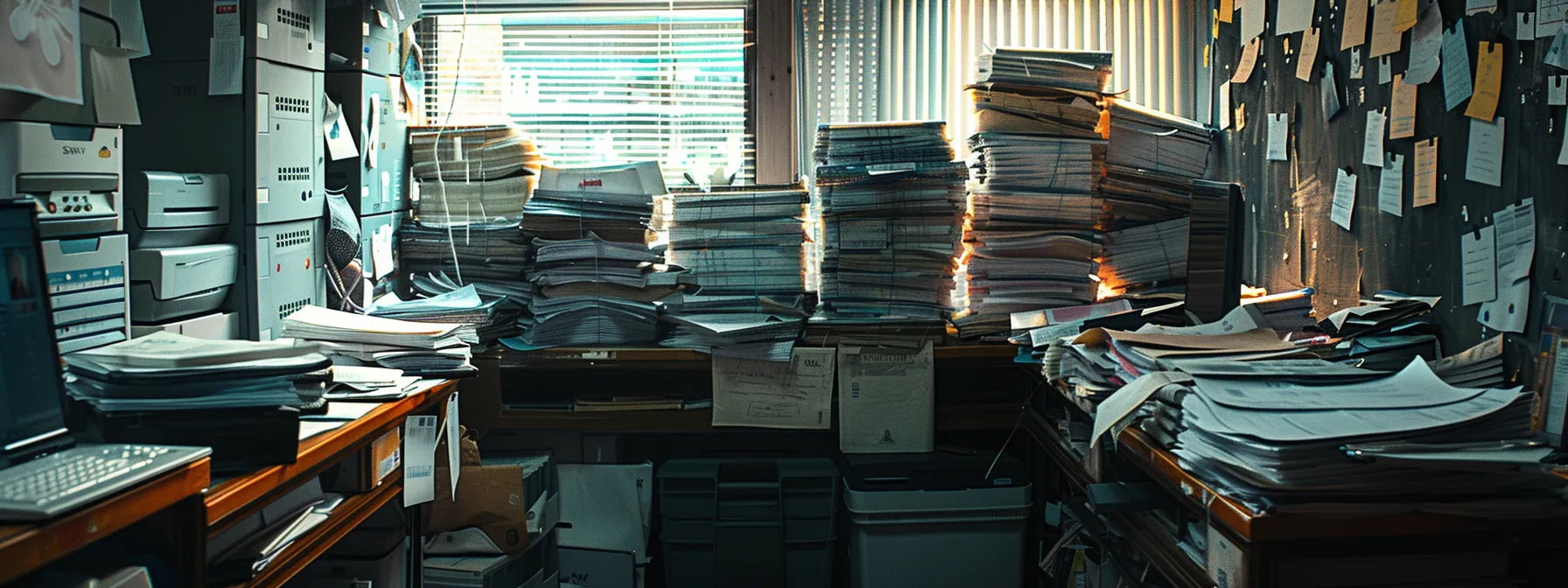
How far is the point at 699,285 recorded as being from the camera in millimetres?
3346

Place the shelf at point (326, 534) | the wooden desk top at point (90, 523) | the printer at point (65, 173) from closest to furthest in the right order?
the wooden desk top at point (90, 523) < the shelf at point (326, 534) < the printer at point (65, 173)

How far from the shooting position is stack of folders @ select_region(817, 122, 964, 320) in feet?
10.6

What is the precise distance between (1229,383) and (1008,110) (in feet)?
5.11

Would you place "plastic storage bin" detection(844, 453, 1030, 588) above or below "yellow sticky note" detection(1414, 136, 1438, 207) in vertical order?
below

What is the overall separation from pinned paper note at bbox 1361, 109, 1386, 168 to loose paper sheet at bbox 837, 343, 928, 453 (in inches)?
44.7

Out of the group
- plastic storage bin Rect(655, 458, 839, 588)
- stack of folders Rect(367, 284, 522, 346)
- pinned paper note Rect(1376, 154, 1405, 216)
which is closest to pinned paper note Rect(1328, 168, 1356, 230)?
pinned paper note Rect(1376, 154, 1405, 216)

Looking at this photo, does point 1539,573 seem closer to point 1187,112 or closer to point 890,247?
point 890,247

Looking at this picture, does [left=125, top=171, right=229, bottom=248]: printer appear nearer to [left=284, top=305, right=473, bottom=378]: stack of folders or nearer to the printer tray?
[left=284, top=305, right=473, bottom=378]: stack of folders

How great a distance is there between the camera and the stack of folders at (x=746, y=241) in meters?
3.31

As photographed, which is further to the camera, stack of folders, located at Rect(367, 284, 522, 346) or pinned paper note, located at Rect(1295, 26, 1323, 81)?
stack of folders, located at Rect(367, 284, 522, 346)

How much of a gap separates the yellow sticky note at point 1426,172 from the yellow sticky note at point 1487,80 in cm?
17

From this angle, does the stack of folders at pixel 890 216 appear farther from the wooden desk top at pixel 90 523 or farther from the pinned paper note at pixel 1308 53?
the wooden desk top at pixel 90 523

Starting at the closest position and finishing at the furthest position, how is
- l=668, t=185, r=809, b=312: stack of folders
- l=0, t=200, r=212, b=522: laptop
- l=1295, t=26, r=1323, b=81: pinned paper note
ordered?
l=0, t=200, r=212, b=522: laptop, l=1295, t=26, r=1323, b=81: pinned paper note, l=668, t=185, r=809, b=312: stack of folders

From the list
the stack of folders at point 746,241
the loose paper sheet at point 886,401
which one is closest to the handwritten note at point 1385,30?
the loose paper sheet at point 886,401
